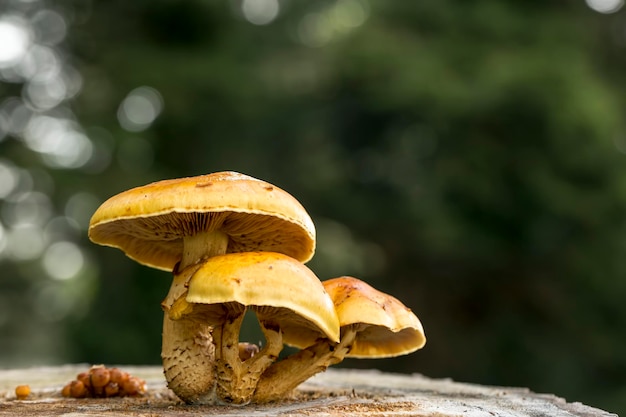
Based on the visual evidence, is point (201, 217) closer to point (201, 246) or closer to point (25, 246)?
point (201, 246)

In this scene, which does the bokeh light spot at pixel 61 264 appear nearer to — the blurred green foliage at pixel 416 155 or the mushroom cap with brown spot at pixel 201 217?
the blurred green foliage at pixel 416 155

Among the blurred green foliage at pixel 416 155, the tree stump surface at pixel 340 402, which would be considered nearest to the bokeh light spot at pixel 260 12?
the blurred green foliage at pixel 416 155

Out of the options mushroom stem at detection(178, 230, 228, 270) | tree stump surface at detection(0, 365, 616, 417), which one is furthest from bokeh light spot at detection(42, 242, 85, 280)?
mushroom stem at detection(178, 230, 228, 270)

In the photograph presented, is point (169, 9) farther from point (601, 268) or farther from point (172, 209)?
point (172, 209)

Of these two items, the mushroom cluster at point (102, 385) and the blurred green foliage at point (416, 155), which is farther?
the blurred green foliage at point (416, 155)

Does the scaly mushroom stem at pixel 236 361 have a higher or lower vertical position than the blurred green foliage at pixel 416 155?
lower

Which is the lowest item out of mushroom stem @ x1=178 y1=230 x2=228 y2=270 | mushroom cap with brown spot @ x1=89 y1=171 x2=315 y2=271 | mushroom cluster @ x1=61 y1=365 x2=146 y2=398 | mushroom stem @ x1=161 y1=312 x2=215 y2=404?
mushroom cluster @ x1=61 y1=365 x2=146 y2=398

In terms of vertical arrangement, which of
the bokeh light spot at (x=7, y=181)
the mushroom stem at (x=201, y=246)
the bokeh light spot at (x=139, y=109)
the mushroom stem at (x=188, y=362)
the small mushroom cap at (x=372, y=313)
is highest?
the bokeh light spot at (x=139, y=109)

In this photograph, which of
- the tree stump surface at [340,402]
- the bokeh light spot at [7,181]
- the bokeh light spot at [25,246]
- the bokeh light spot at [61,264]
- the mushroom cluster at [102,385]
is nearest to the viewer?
the tree stump surface at [340,402]

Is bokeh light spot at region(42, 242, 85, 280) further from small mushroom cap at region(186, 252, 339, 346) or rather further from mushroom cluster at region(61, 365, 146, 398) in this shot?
small mushroom cap at region(186, 252, 339, 346)
